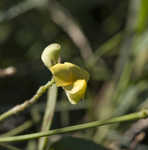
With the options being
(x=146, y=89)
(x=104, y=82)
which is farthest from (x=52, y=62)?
(x=104, y=82)

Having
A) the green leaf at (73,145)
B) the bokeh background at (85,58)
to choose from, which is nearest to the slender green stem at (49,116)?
the green leaf at (73,145)

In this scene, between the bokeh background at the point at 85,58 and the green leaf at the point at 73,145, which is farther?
the bokeh background at the point at 85,58

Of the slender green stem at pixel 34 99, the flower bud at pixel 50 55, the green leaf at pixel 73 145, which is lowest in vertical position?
the green leaf at pixel 73 145

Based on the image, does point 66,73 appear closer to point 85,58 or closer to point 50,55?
point 50,55

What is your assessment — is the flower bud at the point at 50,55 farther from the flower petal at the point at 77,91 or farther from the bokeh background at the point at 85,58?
the bokeh background at the point at 85,58

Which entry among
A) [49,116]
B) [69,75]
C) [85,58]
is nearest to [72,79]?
[69,75]

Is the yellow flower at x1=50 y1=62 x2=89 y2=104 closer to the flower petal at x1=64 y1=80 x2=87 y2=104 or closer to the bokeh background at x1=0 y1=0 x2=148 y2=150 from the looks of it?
the flower petal at x1=64 y1=80 x2=87 y2=104

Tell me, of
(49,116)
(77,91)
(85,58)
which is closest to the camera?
(77,91)
